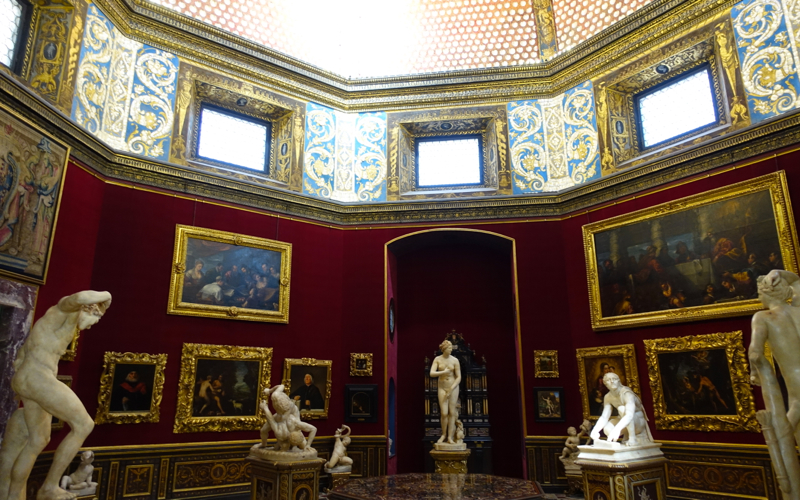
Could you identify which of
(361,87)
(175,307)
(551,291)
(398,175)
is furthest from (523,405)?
(361,87)

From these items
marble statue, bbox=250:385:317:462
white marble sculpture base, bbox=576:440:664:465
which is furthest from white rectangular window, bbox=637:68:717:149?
marble statue, bbox=250:385:317:462

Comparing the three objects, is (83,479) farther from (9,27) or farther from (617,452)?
(617,452)

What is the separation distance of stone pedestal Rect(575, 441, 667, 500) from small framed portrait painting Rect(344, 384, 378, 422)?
241 inches

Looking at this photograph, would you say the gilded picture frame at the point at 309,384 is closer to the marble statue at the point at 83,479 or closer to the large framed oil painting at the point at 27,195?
the marble statue at the point at 83,479

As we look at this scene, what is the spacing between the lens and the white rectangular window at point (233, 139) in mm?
13820

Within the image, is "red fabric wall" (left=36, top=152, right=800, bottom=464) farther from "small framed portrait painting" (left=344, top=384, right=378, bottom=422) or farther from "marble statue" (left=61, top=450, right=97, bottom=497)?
"marble statue" (left=61, top=450, right=97, bottom=497)

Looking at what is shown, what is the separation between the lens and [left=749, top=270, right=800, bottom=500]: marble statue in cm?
652

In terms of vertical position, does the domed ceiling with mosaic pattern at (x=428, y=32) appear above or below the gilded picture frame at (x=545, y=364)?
above

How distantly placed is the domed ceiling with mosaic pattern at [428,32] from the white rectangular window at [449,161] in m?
2.13

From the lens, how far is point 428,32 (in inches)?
Result: 634

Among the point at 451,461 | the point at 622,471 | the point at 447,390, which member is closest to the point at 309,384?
the point at 447,390

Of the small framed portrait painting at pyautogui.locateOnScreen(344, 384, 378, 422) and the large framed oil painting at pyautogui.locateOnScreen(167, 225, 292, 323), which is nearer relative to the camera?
the large framed oil painting at pyautogui.locateOnScreen(167, 225, 292, 323)

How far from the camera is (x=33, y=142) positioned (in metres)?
9.52

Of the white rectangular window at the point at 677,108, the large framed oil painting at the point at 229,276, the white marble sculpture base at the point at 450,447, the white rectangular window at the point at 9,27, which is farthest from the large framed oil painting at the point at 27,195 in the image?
the white rectangular window at the point at 677,108
